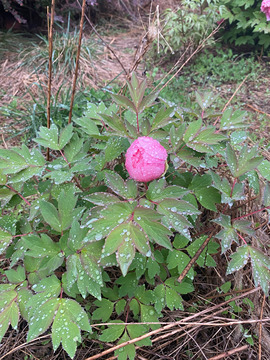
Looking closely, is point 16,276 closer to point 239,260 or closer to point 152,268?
point 152,268

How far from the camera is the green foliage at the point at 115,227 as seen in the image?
2.16ft

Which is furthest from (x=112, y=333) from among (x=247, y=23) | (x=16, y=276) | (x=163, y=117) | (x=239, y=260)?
(x=247, y=23)

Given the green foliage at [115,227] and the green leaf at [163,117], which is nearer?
the green foliage at [115,227]

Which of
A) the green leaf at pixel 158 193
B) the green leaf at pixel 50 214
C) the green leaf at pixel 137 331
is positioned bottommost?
the green leaf at pixel 137 331

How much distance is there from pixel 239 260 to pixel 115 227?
0.34 meters

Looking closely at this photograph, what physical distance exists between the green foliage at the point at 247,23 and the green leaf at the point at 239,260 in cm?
304

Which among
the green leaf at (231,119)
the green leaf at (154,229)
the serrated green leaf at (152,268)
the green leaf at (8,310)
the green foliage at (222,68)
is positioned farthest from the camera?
the green foliage at (222,68)

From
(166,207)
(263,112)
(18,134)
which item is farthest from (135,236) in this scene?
(263,112)

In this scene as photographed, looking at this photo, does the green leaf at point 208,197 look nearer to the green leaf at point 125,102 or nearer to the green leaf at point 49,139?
the green leaf at point 125,102

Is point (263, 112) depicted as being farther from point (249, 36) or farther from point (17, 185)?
point (17, 185)

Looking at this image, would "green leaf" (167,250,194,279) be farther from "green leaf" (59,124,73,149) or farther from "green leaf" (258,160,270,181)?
"green leaf" (59,124,73,149)

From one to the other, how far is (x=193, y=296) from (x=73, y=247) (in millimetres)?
551

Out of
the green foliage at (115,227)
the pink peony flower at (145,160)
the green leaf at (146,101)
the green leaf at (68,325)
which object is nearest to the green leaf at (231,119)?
the green foliage at (115,227)

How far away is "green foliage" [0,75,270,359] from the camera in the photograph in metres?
0.66
